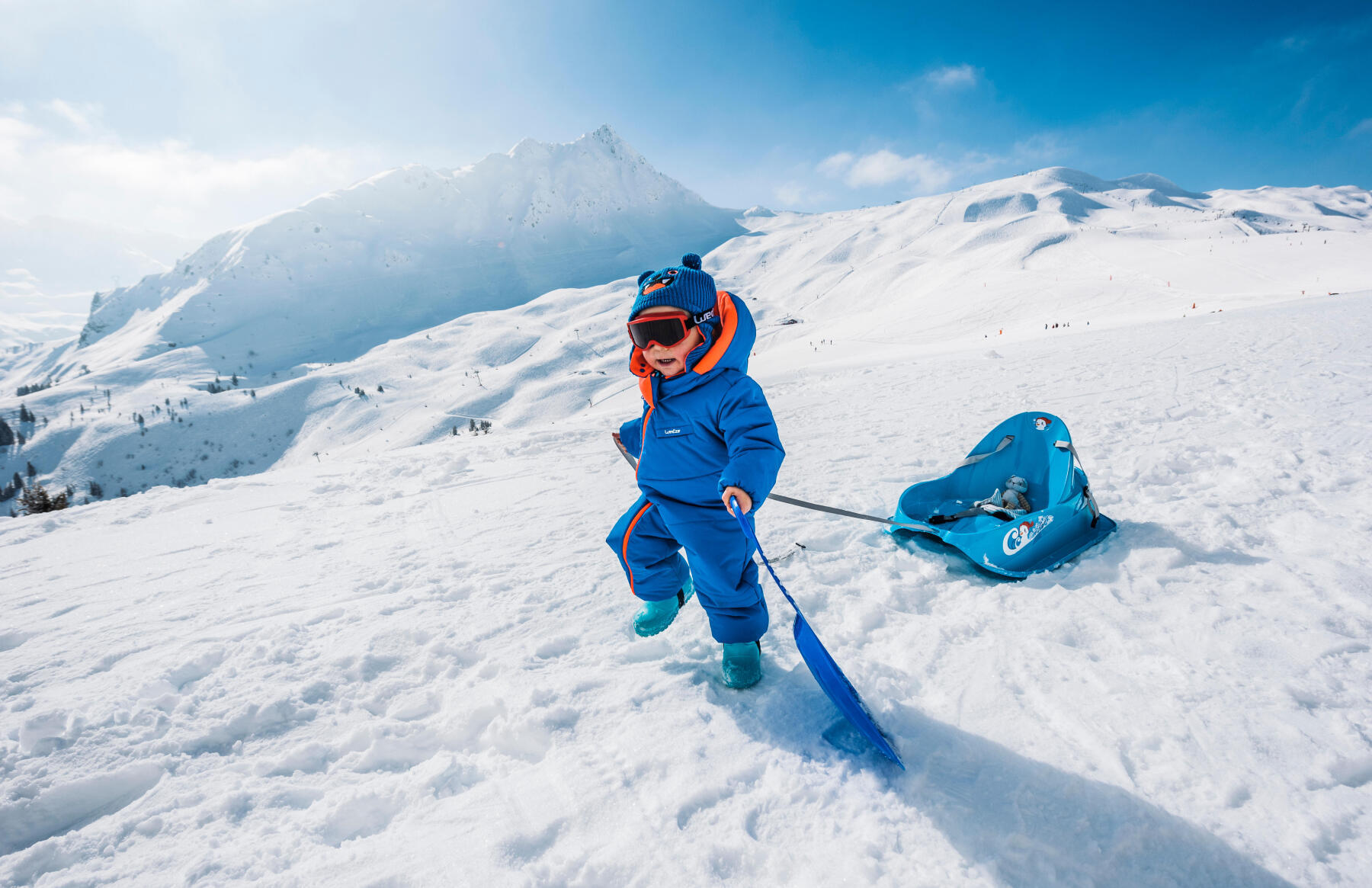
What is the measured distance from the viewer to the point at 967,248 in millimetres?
61406

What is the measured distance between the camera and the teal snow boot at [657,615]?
287cm

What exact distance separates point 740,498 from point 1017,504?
105 inches

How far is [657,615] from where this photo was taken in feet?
9.46

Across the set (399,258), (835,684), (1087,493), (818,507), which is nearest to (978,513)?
(1087,493)

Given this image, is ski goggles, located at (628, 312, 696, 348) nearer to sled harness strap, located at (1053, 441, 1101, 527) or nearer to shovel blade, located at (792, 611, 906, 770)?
shovel blade, located at (792, 611, 906, 770)

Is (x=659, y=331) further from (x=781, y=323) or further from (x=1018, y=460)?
(x=781, y=323)

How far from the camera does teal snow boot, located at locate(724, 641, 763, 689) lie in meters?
2.42

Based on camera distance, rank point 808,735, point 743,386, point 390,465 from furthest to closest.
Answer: point 390,465 → point 743,386 → point 808,735

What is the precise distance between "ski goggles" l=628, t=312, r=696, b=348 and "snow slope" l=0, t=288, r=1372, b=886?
156cm

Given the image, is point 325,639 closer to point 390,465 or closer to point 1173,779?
point 1173,779

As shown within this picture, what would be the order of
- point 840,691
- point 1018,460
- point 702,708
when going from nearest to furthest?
1. point 840,691
2. point 702,708
3. point 1018,460

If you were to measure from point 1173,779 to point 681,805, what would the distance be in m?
1.62

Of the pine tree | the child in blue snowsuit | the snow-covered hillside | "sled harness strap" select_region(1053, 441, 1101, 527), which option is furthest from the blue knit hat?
the snow-covered hillside

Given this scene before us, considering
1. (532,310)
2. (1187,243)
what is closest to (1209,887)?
(1187,243)
